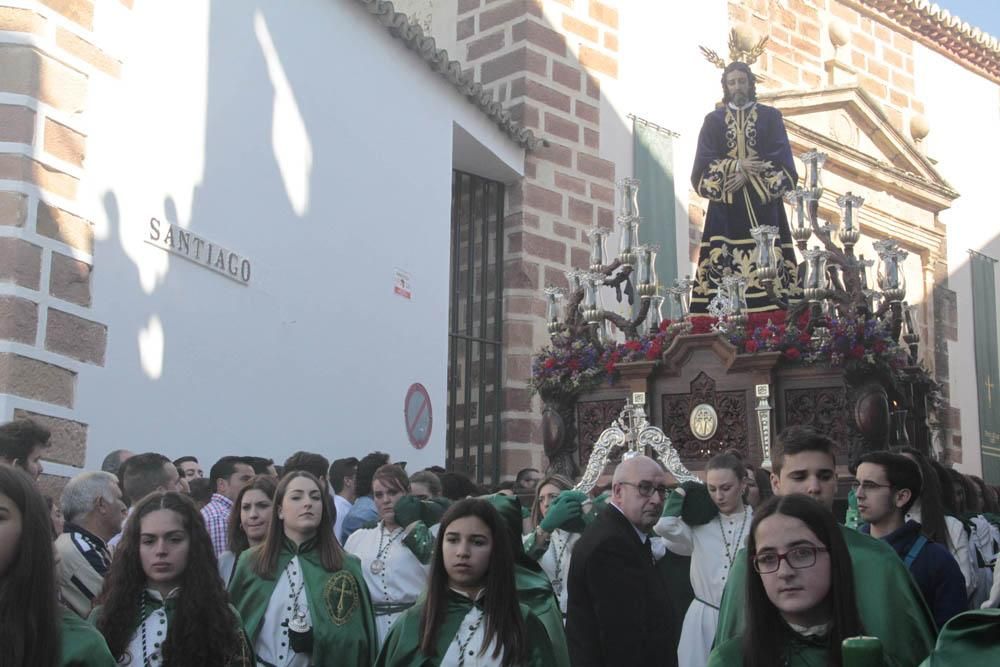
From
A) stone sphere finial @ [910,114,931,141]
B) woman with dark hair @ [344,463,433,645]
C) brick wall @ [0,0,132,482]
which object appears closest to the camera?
woman with dark hair @ [344,463,433,645]

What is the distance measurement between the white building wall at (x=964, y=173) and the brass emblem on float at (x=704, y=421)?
454 inches

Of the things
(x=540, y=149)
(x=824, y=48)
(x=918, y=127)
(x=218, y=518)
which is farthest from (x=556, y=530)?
(x=918, y=127)

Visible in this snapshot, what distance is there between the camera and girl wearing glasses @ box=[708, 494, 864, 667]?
9.75 ft

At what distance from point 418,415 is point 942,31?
13.3m

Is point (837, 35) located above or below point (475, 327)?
above

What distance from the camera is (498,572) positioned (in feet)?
13.8

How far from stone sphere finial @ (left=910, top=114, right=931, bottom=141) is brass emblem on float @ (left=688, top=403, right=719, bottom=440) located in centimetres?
1218

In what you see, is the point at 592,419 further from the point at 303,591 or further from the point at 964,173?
the point at 964,173

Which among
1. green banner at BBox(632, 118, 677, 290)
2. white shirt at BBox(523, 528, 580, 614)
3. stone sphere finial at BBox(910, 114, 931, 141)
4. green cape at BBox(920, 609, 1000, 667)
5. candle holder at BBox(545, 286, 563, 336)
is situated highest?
stone sphere finial at BBox(910, 114, 931, 141)

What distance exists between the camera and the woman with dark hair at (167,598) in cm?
383

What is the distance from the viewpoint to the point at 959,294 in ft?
67.5

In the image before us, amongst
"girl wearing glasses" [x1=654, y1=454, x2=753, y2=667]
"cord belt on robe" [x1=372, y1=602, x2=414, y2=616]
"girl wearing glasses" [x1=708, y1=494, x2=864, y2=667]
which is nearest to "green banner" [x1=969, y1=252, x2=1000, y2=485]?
"girl wearing glasses" [x1=654, y1=454, x2=753, y2=667]

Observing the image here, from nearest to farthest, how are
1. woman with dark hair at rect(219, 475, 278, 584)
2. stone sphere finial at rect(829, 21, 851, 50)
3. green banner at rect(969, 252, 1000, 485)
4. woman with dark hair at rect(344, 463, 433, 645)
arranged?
woman with dark hair at rect(219, 475, 278, 584), woman with dark hair at rect(344, 463, 433, 645), stone sphere finial at rect(829, 21, 851, 50), green banner at rect(969, 252, 1000, 485)

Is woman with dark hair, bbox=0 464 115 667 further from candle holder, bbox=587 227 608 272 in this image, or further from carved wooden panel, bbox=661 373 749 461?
candle holder, bbox=587 227 608 272
